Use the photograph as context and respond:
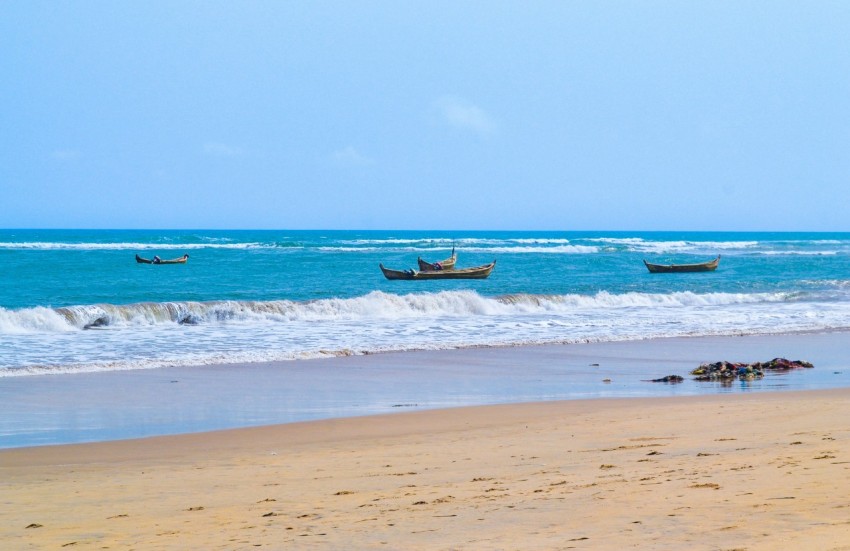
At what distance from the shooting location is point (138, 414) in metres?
10.5

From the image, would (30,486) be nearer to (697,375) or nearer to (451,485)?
(451,485)

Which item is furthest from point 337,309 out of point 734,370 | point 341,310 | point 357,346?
point 734,370

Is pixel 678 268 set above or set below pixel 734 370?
above

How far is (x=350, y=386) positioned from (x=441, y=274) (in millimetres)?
29013

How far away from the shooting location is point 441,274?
4178 cm

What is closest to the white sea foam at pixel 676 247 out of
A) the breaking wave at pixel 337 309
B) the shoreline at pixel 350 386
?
the breaking wave at pixel 337 309

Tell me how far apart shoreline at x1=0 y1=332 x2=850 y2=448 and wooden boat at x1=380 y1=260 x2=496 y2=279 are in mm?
23459

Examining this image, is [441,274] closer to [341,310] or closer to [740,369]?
[341,310]

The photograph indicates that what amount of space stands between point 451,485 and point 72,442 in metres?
4.48

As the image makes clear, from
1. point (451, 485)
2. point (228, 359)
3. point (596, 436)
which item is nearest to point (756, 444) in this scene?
point (596, 436)

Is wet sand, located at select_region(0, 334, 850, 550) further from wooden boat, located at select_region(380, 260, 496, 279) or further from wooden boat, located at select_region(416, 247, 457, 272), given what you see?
wooden boat, located at select_region(416, 247, 457, 272)

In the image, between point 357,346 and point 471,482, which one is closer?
point 471,482

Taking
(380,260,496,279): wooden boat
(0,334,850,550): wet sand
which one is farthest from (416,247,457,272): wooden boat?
(0,334,850,550): wet sand

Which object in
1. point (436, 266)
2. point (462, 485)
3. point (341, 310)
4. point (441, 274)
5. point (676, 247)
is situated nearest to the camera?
point (462, 485)
